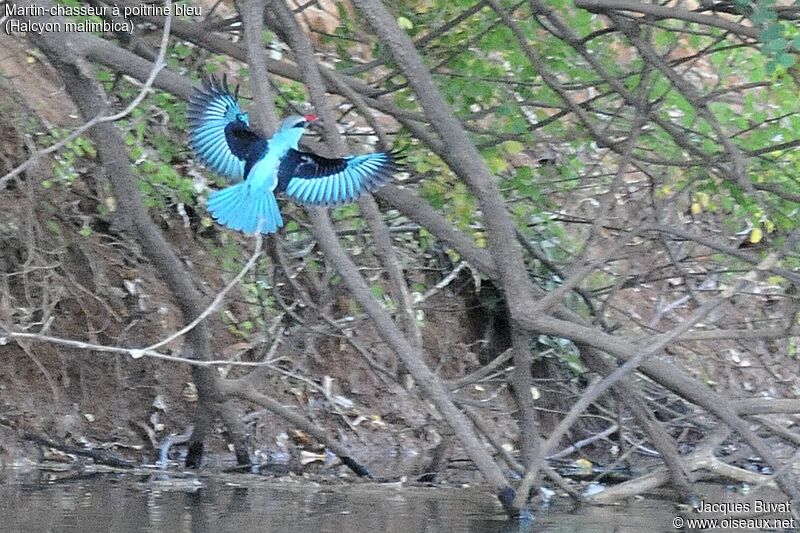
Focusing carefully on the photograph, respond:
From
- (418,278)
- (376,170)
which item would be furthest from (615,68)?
(418,278)

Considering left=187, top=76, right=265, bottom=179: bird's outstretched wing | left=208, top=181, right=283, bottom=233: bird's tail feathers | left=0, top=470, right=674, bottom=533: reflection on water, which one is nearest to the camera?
left=208, top=181, right=283, bottom=233: bird's tail feathers

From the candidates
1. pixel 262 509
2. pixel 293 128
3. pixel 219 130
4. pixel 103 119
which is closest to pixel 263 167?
pixel 293 128

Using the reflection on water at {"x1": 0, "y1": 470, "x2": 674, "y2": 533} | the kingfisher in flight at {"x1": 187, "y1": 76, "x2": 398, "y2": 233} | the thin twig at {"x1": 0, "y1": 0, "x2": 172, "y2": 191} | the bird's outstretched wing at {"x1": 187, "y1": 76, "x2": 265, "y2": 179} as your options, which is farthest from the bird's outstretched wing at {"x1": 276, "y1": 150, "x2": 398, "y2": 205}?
the reflection on water at {"x1": 0, "y1": 470, "x2": 674, "y2": 533}

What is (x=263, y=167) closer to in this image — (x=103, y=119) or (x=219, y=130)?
(x=219, y=130)

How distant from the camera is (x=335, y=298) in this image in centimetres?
697

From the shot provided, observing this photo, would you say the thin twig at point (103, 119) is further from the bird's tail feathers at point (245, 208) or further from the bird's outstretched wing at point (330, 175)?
the bird's outstretched wing at point (330, 175)

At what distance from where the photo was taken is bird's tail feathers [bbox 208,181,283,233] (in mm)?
3861

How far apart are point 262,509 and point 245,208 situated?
1.41 m

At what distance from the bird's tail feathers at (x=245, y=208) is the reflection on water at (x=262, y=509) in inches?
44.8

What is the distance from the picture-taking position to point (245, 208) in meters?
3.91

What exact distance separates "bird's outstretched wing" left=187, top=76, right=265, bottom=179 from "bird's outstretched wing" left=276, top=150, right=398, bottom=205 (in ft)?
0.46

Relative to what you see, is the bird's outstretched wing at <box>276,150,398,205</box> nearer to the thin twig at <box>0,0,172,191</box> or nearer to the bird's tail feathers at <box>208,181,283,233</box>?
the bird's tail feathers at <box>208,181,283,233</box>

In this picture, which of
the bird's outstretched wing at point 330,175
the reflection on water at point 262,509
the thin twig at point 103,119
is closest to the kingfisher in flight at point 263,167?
the bird's outstretched wing at point 330,175

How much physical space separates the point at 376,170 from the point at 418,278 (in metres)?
3.29
